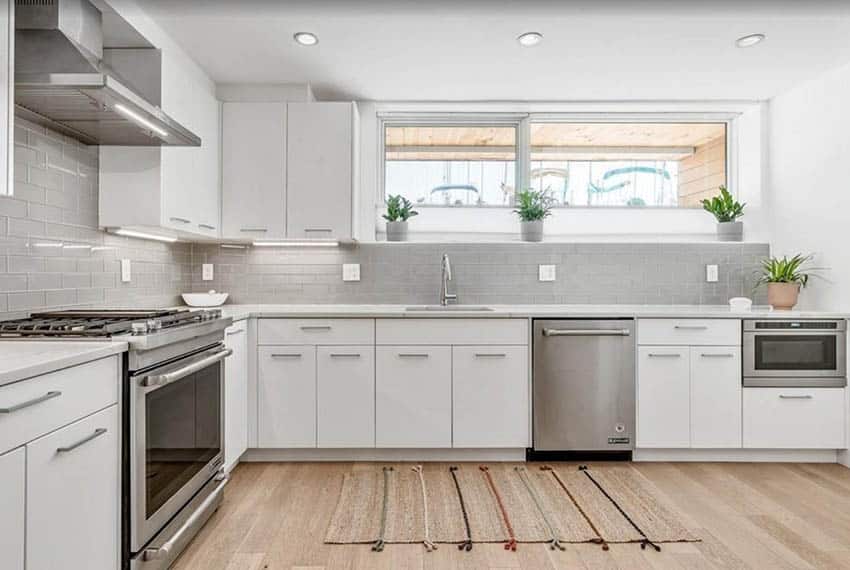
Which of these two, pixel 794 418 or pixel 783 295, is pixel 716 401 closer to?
pixel 794 418

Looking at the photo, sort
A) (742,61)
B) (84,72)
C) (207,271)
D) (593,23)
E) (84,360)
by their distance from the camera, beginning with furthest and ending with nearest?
1. (207,271)
2. (742,61)
3. (593,23)
4. (84,72)
5. (84,360)

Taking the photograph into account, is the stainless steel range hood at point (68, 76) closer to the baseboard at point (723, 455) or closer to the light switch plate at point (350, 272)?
the light switch plate at point (350, 272)

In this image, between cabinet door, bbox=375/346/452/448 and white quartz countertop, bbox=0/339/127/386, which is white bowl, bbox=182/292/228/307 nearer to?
cabinet door, bbox=375/346/452/448

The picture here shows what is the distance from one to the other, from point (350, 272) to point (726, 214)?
8.58ft

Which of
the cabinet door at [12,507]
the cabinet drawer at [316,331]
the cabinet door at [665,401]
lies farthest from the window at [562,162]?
the cabinet door at [12,507]

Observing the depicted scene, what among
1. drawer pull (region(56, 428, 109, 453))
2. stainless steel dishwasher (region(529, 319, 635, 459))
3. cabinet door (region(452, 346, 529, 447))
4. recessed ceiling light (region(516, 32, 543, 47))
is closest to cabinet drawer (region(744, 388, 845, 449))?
stainless steel dishwasher (region(529, 319, 635, 459))

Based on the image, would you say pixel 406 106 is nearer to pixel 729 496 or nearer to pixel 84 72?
pixel 84 72

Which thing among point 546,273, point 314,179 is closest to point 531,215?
point 546,273

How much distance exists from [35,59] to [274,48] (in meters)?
1.23

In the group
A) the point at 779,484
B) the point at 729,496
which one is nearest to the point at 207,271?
the point at 729,496

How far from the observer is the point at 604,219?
3955 millimetres

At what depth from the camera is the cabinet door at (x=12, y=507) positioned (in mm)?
1232

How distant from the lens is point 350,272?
3746mm

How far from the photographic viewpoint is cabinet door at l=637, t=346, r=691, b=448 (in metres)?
3.17
